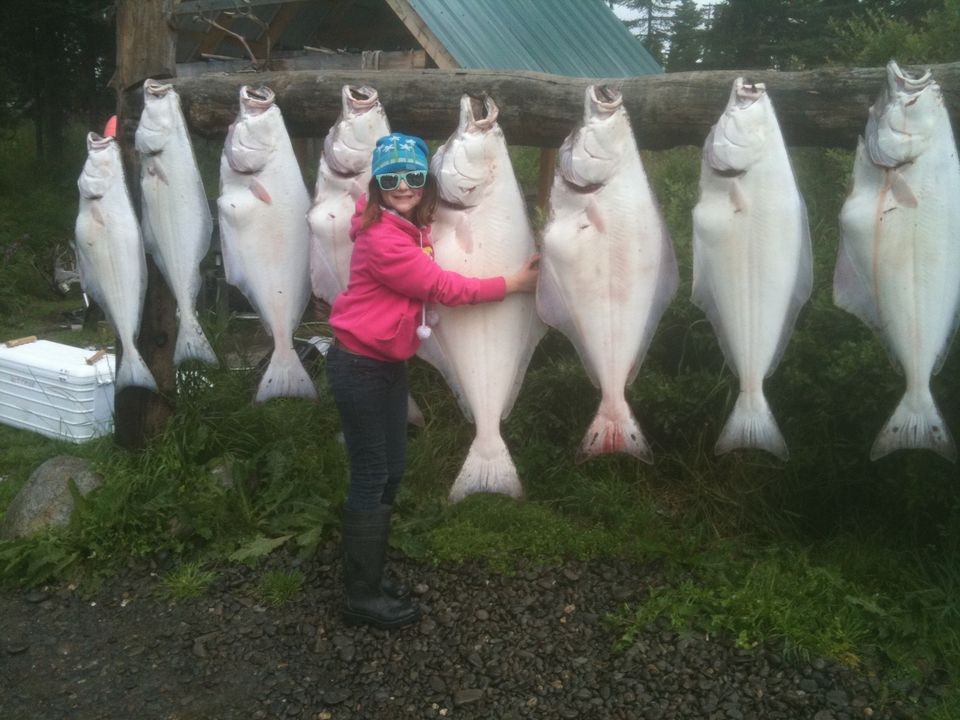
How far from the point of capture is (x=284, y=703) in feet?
9.71

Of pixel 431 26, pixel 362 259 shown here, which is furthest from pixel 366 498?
pixel 431 26

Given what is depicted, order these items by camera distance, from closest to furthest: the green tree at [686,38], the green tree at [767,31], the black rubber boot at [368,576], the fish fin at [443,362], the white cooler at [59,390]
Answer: the fish fin at [443,362], the black rubber boot at [368,576], the white cooler at [59,390], the green tree at [767,31], the green tree at [686,38]

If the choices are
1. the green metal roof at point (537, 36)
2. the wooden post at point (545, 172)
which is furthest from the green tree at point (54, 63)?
the wooden post at point (545, 172)

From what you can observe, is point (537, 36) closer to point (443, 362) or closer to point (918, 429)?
point (443, 362)

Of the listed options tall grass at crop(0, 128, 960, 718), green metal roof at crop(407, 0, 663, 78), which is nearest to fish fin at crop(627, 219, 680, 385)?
tall grass at crop(0, 128, 960, 718)

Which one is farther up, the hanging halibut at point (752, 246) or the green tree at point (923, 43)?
the green tree at point (923, 43)

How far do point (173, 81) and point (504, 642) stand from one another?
2.46m

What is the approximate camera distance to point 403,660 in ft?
10.3

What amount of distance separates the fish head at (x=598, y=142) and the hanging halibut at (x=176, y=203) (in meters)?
1.31

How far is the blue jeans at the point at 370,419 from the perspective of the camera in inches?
109

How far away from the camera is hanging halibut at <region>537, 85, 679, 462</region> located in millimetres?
2418

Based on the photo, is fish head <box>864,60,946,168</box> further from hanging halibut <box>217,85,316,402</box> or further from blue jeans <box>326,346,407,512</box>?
hanging halibut <box>217,85,316,402</box>

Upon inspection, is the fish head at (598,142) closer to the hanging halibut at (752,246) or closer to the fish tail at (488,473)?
the hanging halibut at (752,246)

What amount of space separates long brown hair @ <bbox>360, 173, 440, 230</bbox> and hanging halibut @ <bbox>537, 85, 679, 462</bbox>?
39 centimetres
